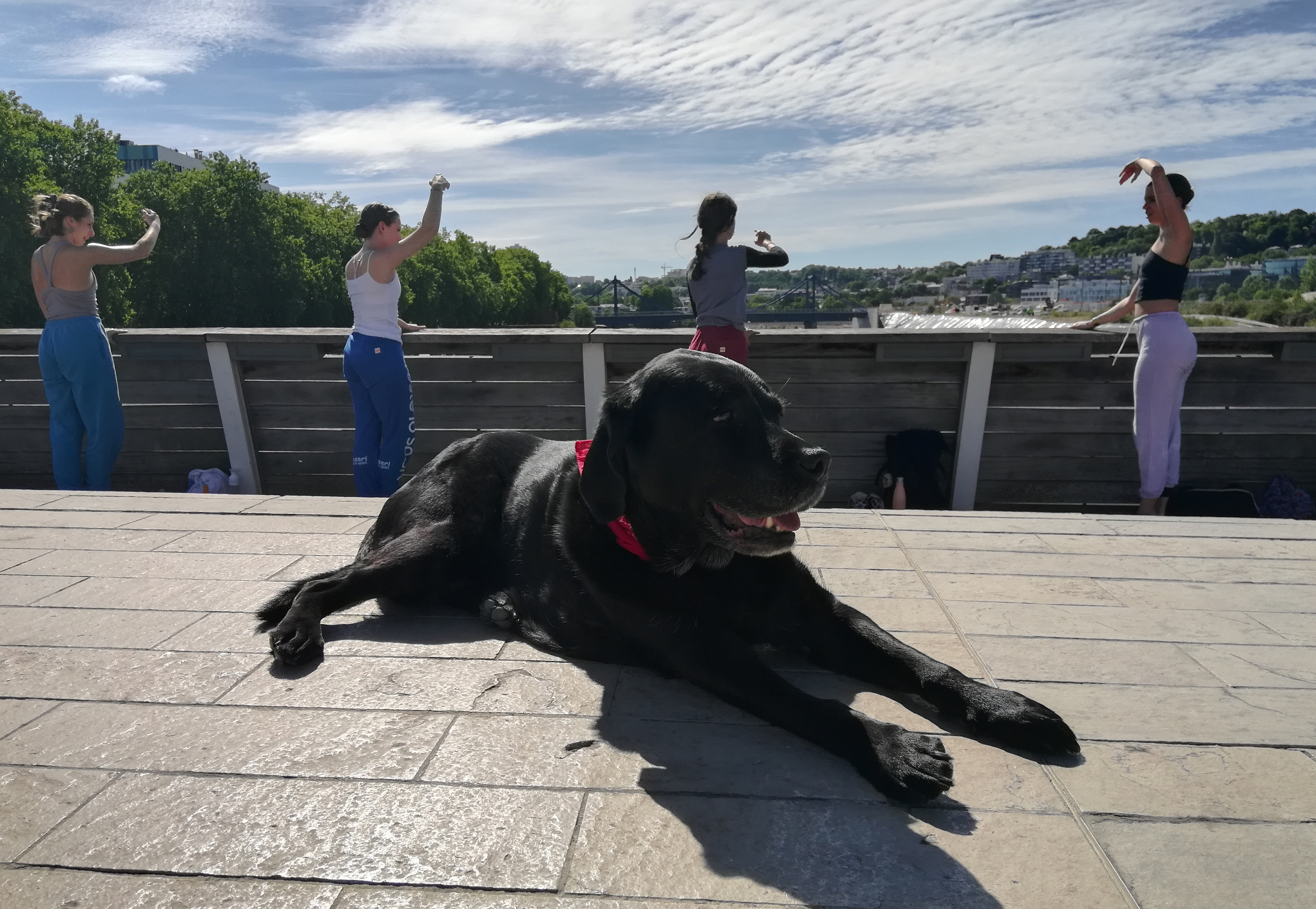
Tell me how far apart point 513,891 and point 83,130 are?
34.9 metres

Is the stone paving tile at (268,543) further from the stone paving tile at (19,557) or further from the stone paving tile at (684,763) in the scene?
the stone paving tile at (684,763)

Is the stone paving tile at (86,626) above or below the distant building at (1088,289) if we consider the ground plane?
above

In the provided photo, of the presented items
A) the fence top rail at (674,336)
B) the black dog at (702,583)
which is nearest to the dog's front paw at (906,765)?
the black dog at (702,583)

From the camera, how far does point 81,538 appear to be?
141 inches

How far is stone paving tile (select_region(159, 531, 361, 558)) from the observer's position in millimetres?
3387

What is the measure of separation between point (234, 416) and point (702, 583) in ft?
15.7

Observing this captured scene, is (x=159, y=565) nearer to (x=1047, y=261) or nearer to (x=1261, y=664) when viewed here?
(x=1261, y=664)

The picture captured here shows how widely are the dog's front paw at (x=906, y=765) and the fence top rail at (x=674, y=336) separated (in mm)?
3868

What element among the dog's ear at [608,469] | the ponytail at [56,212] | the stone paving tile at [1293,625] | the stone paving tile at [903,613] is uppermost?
the ponytail at [56,212]

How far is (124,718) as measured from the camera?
6.66ft

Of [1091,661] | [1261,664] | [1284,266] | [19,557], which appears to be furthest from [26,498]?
[1284,266]

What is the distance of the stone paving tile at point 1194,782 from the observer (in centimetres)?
162

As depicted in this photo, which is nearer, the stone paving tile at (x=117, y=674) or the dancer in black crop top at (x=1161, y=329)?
the stone paving tile at (x=117, y=674)

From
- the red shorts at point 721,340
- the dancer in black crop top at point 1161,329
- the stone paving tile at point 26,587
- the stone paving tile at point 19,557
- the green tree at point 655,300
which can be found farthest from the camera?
the green tree at point 655,300
